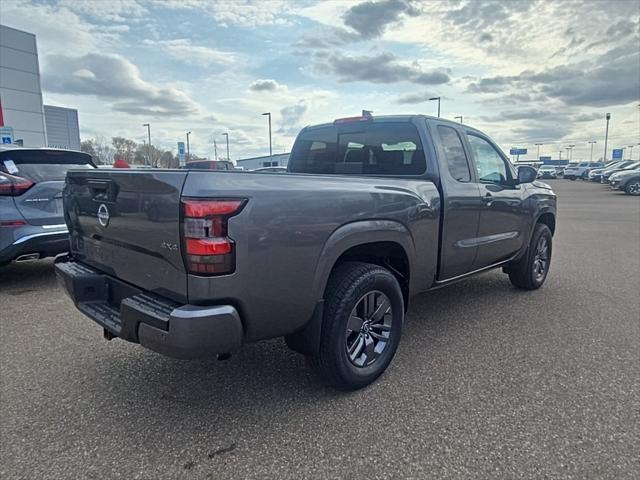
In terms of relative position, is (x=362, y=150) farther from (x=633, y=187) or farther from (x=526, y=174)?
(x=633, y=187)

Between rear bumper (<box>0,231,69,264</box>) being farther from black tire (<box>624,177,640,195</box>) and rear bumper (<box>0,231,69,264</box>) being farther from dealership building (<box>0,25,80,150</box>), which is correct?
black tire (<box>624,177,640,195</box>)

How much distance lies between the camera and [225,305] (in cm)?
219

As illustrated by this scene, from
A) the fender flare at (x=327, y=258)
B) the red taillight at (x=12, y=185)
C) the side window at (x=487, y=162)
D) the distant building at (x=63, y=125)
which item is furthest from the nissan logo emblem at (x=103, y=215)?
the distant building at (x=63, y=125)

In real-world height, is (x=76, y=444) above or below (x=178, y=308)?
below

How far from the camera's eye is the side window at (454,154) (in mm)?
3793

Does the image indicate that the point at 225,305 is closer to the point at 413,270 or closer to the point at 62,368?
the point at 413,270

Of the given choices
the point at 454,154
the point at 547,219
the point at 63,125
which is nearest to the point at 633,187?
the point at 547,219

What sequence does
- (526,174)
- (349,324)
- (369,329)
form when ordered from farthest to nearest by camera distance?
(526,174) → (369,329) → (349,324)

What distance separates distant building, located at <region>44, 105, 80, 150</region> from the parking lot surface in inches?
1858

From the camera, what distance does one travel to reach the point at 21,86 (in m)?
27.5

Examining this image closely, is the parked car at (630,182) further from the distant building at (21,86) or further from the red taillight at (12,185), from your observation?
the distant building at (21,86)

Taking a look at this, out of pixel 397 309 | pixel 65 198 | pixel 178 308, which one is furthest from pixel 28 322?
pixel 397 309

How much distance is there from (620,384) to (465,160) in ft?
7.04

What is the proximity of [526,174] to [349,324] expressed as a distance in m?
2.99
